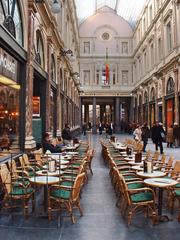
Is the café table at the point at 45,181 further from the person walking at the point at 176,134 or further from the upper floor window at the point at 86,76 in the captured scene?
the upper floor window at the point at 86,76

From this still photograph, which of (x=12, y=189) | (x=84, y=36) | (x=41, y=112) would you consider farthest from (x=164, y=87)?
(x=84, y=36)

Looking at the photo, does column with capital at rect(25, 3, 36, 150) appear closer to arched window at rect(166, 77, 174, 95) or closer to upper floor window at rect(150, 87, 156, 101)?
arched window at rect(166, 77, 174, 95)

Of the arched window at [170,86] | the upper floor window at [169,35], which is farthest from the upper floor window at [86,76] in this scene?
the arched window at [170,86]

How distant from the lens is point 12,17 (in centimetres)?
693

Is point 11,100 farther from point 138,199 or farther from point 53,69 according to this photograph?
point 53,69

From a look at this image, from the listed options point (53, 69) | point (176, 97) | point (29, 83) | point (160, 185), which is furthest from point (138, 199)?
point (176, 97)

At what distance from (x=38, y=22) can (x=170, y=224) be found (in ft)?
25.8

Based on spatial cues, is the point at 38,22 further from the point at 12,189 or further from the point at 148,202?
the point at 148,202

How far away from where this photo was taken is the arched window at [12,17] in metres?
6.25

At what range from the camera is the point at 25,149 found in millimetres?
7977

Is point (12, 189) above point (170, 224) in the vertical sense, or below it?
above

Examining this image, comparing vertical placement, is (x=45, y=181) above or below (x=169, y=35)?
below

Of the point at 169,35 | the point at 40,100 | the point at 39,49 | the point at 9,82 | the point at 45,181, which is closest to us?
the point at 45,181

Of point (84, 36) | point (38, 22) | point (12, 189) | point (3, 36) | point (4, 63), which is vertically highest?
point (84, 36)
